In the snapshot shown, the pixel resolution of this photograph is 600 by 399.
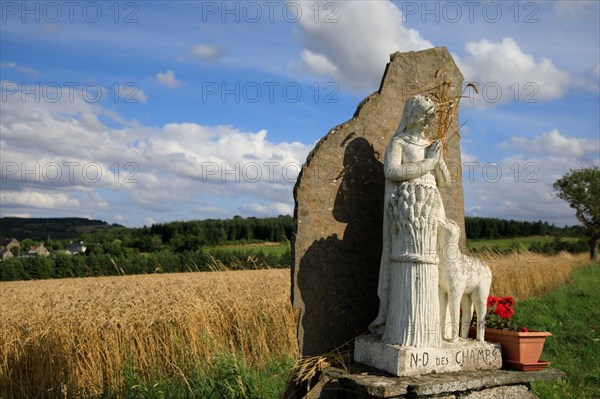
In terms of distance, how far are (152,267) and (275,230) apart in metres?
8.36

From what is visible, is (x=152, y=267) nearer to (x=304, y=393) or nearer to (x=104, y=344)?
(x=104, y=344)

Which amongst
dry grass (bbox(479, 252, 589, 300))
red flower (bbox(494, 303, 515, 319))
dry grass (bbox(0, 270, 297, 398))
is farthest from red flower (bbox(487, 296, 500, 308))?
dry grass (bbox(479, 252, 589, 300))

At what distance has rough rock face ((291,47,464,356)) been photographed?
5.67m

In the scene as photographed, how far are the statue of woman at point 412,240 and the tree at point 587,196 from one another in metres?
43.7

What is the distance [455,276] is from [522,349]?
3.36 ft

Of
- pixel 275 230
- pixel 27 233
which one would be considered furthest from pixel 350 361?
pixel 27 233

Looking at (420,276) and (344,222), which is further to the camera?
(344,222)

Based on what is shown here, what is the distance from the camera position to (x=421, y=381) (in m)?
4.59

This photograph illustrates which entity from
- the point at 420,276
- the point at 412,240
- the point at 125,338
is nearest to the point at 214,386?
the point at 125,338

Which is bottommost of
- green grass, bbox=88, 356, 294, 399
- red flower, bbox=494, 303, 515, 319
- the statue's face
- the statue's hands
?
green grass, bbox=88, 356, 294, 399

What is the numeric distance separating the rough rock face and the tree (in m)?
43.0

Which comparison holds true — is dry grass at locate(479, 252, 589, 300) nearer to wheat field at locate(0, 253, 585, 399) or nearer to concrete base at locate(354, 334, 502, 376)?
wheat field at locate(0, 253, 585, 399)

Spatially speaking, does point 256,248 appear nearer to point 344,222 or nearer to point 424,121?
point 344,222

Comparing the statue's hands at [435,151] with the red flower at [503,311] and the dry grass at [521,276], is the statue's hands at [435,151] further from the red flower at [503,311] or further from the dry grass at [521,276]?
the dry grass at [521,276]
